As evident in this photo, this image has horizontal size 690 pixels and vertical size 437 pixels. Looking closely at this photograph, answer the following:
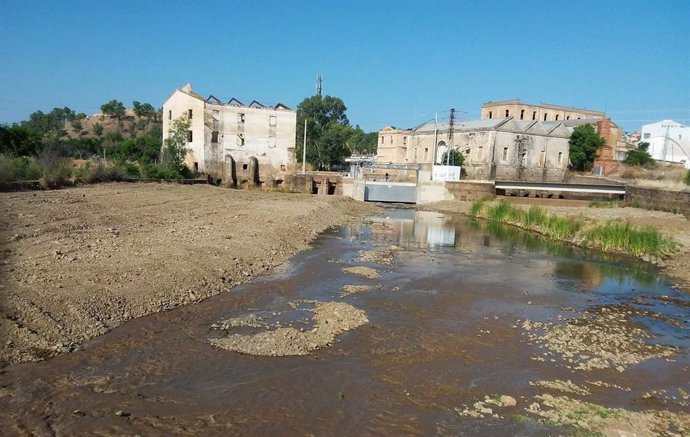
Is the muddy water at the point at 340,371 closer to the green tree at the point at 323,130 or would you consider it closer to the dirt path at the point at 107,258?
the dirt path at the point at 107,258

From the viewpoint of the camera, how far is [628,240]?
23.7 metres

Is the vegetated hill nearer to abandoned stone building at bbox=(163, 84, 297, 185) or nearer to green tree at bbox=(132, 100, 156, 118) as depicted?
green tree at bbox=(132, 100, 156, 118)

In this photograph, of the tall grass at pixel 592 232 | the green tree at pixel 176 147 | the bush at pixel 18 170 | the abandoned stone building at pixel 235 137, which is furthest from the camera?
the abandoned stone building at pixel 235 137

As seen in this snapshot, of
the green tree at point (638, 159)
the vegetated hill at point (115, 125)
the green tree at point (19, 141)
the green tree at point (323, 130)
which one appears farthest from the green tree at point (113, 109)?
the green tree at point (638, 159)

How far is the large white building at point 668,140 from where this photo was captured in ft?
255

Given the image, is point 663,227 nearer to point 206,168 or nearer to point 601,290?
point 601,290

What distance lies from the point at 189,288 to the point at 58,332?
3.64m

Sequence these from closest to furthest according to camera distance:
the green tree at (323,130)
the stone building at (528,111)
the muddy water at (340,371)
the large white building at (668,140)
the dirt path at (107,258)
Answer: the muddy water at (340,371)
the dirt path at (107,258)
the green tree at (323,130)
the large white building at (668,140)
the stone building at (528,111)

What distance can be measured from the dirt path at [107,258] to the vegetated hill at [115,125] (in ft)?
275

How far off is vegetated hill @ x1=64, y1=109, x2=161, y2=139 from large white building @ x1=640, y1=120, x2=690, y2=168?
9686cm

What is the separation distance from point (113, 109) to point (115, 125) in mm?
3607

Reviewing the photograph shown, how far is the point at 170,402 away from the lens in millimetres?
6875

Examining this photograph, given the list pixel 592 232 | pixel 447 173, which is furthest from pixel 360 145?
pixel 592 232

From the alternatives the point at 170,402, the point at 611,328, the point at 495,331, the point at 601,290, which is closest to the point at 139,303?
the point at 170,402
